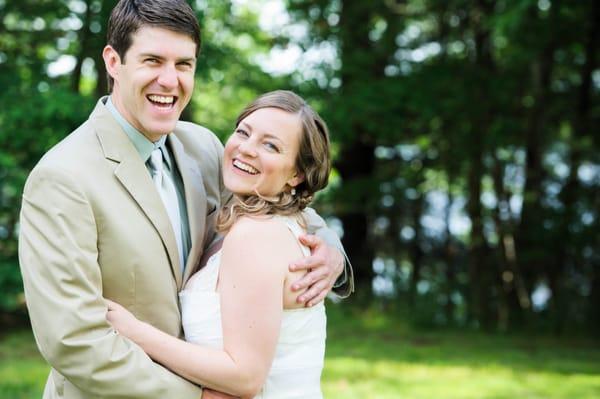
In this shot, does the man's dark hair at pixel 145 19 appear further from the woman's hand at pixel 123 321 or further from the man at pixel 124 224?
the woman's hand at pixel 123 321

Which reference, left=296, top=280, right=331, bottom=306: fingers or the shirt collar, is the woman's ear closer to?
left=296, top=280, right=331, bottom=306: fingers

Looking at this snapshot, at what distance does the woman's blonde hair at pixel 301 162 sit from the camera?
2.83m

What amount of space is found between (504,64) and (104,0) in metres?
7.00

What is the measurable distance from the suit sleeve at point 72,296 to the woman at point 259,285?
110mm

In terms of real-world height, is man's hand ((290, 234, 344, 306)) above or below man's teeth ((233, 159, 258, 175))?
below

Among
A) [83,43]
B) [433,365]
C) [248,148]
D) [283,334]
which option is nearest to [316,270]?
[283,334]

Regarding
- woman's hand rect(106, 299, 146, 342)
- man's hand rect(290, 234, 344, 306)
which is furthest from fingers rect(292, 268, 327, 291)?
woman's hand rect(106, 299, 146, 342)

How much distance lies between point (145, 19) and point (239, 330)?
3.38 ft

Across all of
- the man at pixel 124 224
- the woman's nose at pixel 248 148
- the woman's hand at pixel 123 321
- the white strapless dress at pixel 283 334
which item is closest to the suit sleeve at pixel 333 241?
the man at pixel 124 224

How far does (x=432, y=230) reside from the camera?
14750mm

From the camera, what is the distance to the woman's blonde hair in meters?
2.83

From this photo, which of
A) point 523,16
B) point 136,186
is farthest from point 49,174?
point 523,16

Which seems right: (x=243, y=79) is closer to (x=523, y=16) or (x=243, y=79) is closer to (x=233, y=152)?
(x=523, y=16)

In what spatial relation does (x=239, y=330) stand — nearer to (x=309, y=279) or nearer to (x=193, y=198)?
(x=309, y=279)
